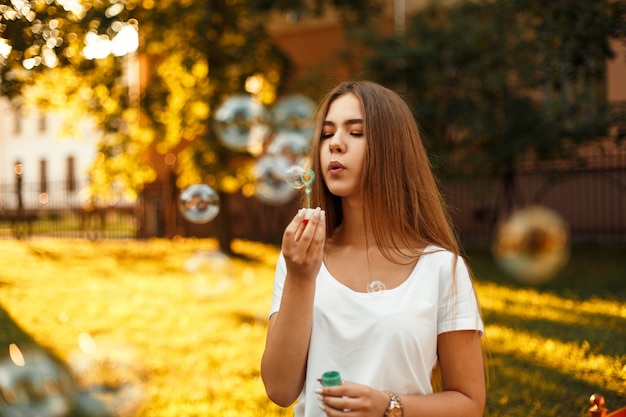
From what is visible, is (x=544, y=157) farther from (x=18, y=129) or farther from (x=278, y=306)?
(x=18, y=129)

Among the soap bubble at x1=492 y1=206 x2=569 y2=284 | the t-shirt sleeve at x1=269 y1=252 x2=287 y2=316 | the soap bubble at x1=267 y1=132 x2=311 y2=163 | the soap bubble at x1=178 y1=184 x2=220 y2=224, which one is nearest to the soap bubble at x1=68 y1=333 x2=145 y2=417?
the soap bubble at x1=178 y1=184 x2=220 y2=224

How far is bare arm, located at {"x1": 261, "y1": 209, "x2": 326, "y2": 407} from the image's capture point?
6.08ft

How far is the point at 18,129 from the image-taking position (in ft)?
126

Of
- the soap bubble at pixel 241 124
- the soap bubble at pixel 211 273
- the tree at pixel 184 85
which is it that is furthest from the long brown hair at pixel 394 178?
the tree at pixel 184 85

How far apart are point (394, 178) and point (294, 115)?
10684 mm

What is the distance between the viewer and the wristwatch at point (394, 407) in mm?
1907

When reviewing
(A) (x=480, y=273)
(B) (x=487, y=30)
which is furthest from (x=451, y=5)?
(A) (x=480, y=273)

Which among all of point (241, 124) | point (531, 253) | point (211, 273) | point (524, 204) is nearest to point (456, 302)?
point (211, 273)

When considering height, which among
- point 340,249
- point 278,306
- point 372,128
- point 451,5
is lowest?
point 278,306

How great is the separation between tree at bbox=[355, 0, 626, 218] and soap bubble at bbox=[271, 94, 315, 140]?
4.58 ft

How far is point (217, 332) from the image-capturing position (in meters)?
7.15

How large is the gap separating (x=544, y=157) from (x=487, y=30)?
7.60 ft

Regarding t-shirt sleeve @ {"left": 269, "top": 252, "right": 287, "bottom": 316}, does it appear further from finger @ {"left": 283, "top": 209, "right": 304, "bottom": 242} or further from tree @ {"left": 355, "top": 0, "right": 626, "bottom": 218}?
tree @ {"left": 355, "top": 0, "right": 626, "bottom": 218}

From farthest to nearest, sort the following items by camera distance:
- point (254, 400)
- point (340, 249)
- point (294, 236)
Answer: point (254, 400) < point (340, 249) < point (294, 236)
